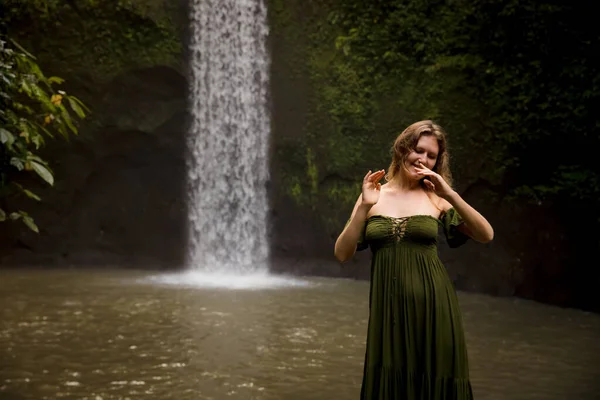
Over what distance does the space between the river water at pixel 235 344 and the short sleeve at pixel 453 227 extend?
237 centimetres

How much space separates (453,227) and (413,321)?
0.38 metres

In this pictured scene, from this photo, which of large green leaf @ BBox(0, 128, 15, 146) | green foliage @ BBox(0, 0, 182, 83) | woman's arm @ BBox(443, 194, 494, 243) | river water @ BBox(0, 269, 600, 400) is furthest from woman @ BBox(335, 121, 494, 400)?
green foliage @ BBox(0, 0, 182, 83)

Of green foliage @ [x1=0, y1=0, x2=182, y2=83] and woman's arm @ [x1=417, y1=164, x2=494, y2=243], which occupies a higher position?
green foliage @ [x1=0, y1=0, x2=182, y2=83]

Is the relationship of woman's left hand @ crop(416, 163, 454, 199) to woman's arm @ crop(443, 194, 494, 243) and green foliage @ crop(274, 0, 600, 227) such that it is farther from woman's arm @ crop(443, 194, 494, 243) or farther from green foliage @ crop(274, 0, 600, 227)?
green foliage @ crop(274, 0, 600, 227)

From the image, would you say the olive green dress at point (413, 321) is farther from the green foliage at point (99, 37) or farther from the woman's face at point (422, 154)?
the green foliage at point (99, 37)

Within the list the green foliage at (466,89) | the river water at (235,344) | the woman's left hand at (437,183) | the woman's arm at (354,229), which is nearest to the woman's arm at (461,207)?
the woman's left hand at (437,183)

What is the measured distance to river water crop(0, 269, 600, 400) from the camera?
497cm

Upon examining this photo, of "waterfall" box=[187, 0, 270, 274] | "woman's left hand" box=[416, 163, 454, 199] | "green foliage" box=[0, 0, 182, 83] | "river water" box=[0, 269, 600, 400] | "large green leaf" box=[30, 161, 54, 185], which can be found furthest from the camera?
"waterfall" box=[187, 0, 270, 274]

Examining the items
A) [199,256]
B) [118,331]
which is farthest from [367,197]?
[199,256]

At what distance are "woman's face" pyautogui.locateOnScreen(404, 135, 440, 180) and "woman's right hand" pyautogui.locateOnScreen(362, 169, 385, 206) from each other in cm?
13

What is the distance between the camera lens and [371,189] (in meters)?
2.66

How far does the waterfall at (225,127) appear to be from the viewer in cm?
1408

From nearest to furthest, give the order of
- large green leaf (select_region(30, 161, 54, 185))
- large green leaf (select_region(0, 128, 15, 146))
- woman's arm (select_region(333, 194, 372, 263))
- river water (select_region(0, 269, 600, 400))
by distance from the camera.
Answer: woman's arm (select_region(333, 194, 372, 263)), large green leaf (select_region(0, 128, 15, 146)), large green leaf (select_region(30, 161, 54, 185)), river water (select_region(0, 269, 600, 400))

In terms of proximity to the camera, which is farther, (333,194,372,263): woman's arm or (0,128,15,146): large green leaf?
(0,128,15,146): large green leaf
